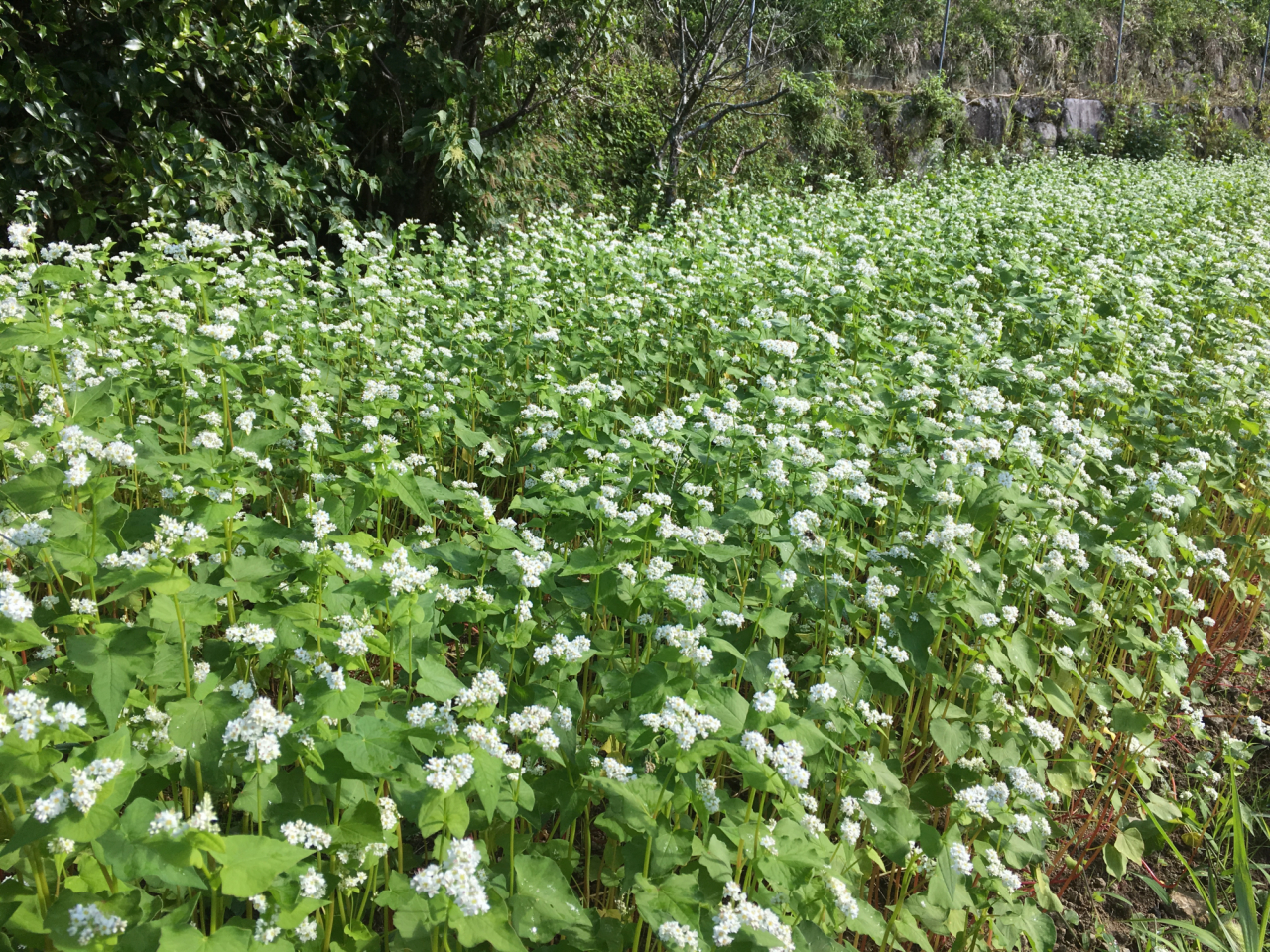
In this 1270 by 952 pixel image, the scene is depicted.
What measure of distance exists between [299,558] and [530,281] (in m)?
3.36

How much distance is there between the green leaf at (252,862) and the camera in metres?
1.34

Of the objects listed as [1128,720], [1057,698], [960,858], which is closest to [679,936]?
[960,858]

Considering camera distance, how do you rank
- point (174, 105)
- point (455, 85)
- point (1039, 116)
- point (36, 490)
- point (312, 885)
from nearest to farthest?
point (312, 885)
point (36, 490)
point (174, 105)
point (455, 85)
point (1039, 116)

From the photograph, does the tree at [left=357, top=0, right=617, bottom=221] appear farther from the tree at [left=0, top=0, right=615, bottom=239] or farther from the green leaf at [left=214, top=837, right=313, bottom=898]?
the green leaf at [left=214, top=837, right=313, bottom=898]

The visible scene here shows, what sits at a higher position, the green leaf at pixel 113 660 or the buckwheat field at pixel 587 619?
the green leaf at pixel 113 660

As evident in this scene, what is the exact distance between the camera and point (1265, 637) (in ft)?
13.2

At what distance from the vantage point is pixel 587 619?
261cm

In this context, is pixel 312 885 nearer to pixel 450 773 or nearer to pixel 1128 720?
pixel 450 773

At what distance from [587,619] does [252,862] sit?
1.33 m

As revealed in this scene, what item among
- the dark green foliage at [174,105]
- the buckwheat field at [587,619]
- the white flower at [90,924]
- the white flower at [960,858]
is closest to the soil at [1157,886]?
the buckwheat field at [587,619]

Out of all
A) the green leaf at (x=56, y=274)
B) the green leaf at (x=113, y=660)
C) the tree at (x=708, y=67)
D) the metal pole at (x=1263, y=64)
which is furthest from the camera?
the metal pole at (x=1263, y=64)

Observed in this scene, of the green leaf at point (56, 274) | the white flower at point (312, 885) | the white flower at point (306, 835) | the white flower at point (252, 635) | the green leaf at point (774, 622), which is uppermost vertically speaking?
the green leaf at point (56, 274)

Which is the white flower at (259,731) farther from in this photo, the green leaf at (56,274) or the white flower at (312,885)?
the green leaf at (56,274)

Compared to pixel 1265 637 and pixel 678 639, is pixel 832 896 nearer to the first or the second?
pixel 678 639
